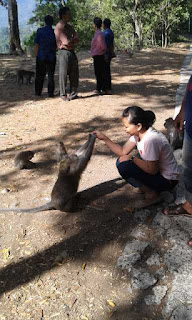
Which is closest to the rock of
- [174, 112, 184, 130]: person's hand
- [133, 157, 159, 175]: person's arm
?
[133, 157, 159, 175]: person's arm

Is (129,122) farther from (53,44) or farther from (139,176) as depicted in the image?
(53,44)

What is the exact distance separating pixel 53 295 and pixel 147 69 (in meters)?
10.8

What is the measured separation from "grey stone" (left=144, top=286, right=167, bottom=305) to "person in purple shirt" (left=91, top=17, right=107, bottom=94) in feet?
21.2

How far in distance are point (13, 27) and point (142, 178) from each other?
46.1 feet

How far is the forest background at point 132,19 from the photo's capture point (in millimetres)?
22141

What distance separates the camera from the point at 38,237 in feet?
11.2

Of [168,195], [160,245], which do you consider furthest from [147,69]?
[160,245]

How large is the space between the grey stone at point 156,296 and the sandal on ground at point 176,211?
0.89 meters

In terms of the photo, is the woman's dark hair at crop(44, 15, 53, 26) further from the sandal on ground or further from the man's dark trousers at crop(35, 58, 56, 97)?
the sandal on ground

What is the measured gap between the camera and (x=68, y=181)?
369cm

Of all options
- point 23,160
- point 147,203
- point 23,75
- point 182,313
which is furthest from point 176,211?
point 23,75

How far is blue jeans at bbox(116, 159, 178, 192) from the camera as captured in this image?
11.0 ft

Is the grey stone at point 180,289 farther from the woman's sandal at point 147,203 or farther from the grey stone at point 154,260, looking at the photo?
the woman's sandal at point 147,203

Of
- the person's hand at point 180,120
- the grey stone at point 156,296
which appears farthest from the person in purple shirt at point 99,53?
the grey stone at point 156,296
